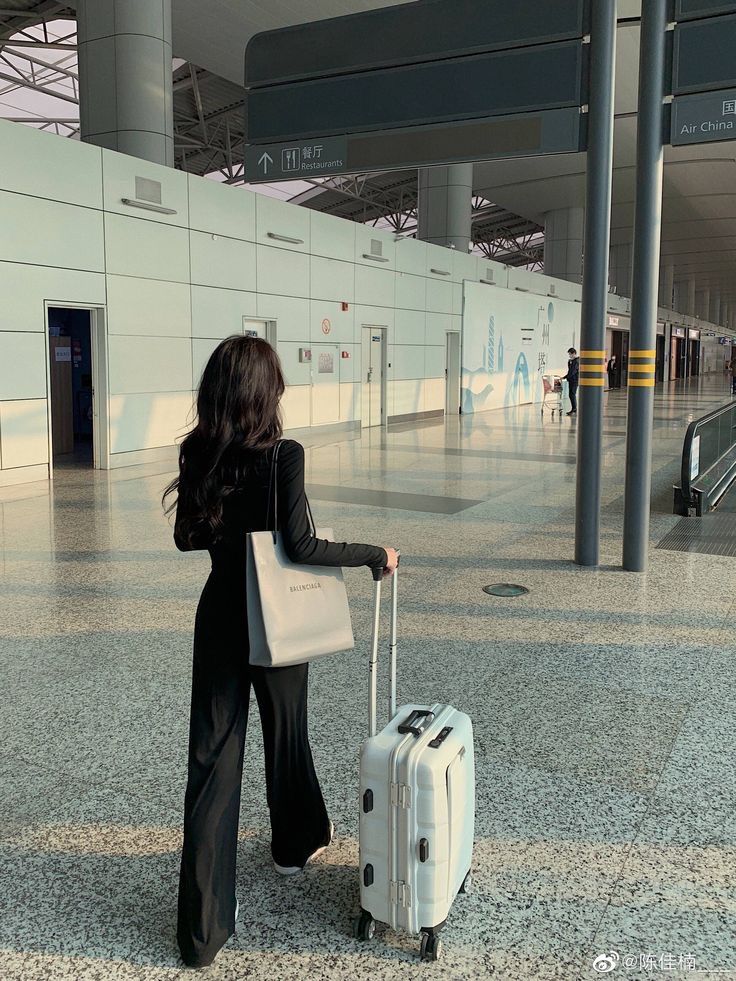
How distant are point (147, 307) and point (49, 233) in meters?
2.08

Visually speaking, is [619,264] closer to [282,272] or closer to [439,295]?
[439,295]

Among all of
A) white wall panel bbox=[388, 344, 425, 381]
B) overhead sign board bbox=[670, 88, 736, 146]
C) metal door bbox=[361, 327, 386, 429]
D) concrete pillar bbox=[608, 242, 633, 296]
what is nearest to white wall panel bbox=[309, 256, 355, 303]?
metal door bbox=[361, 327, 386, 429]

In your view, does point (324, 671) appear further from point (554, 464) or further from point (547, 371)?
point (547, 371)

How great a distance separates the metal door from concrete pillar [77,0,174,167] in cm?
725

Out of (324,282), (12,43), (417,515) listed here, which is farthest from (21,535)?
(12,43)

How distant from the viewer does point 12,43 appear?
77.5 feet

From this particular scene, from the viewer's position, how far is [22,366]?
35.8 feet

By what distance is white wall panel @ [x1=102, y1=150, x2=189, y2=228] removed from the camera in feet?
39.0

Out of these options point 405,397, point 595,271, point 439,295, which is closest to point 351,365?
point 405,397

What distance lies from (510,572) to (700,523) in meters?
3.26

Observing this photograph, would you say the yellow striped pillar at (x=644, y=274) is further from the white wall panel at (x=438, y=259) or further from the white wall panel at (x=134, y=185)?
the white wall panel at (x=438, y=259)

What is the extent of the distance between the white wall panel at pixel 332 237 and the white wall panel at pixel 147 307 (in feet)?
13.8

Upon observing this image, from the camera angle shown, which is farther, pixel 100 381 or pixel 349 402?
pixel 349 402

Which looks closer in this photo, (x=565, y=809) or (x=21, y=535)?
(x=565, y=809)
